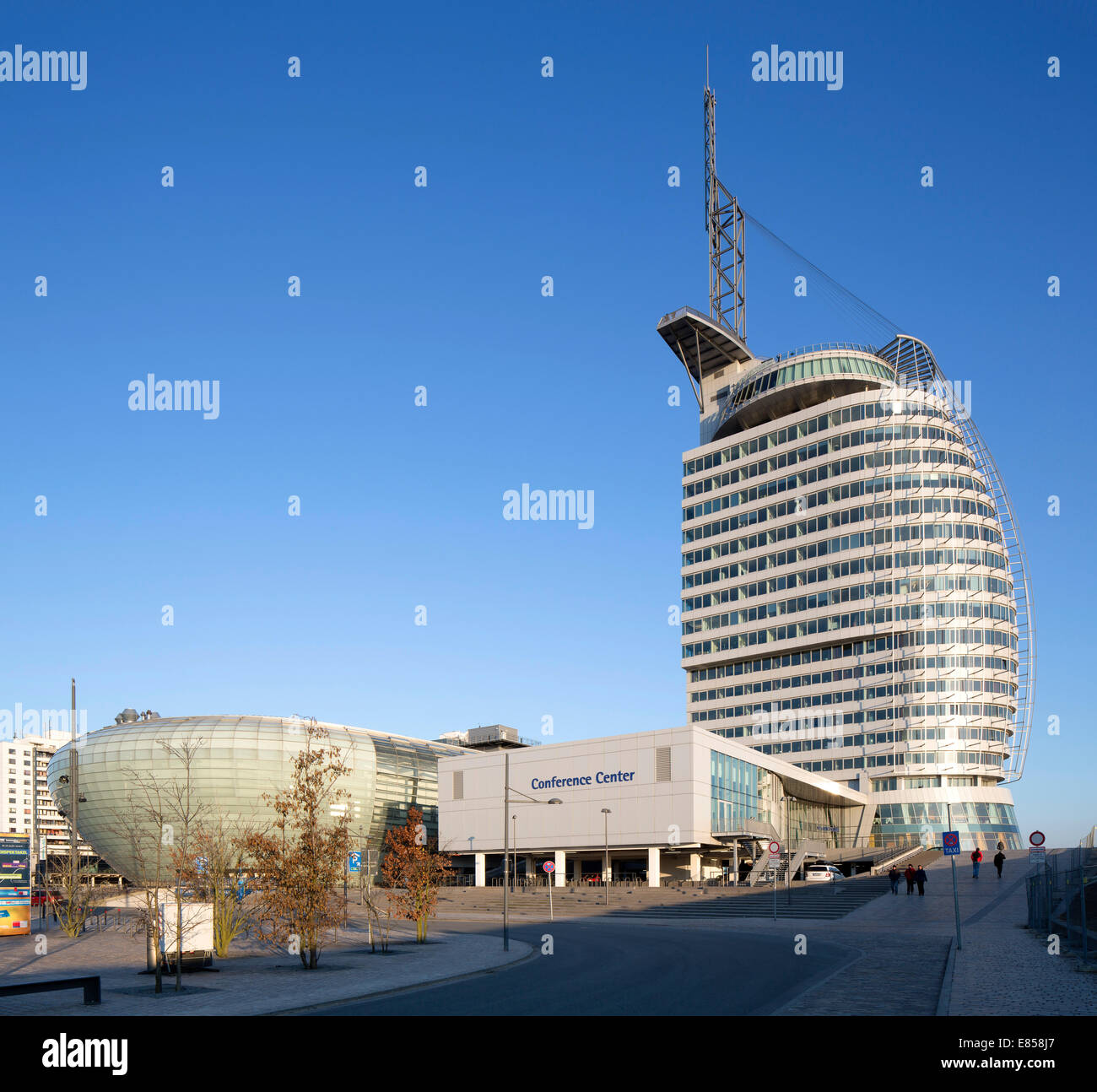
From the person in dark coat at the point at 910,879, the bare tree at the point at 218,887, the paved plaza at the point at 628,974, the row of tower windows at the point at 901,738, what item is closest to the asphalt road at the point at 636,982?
the paved plaza at the point at 628,974

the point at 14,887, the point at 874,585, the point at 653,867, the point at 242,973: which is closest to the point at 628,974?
the point at 242,973

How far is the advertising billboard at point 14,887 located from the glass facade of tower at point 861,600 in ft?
265

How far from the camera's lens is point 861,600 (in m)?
117

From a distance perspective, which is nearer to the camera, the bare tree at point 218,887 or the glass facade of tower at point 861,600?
the bare tree at point 218,887

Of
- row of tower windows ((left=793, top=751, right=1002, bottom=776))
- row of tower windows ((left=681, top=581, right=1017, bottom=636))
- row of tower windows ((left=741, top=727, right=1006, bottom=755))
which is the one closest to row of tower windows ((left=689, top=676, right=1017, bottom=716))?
row of tower windows ((left=741, top=727, right=1006, bottom=755))

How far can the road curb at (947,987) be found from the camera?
55.5 ft

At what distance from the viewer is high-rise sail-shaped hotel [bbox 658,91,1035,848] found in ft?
371

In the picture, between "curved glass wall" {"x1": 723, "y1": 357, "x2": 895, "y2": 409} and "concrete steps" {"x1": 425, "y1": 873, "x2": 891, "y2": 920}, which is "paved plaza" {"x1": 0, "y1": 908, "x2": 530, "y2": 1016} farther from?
"curved glass wall" {"x1": 723, "y1": 357, "x2": 895, "y2": 409}

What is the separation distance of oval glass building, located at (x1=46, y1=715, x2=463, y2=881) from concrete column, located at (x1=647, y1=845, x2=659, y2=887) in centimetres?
4267

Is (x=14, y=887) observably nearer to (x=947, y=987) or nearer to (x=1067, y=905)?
(x=947, y=987)

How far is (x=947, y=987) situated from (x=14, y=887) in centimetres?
3484

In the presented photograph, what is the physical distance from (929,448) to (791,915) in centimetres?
8204

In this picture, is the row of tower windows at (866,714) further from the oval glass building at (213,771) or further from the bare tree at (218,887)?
the bare tree at (218,887)
